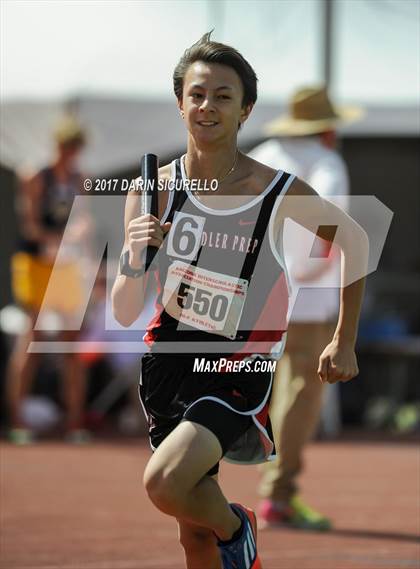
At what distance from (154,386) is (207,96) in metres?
1.00

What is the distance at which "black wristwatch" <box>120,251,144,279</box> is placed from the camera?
4.25 m

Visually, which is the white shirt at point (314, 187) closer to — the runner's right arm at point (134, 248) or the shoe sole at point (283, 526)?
the shoe sole at point (283, 526)

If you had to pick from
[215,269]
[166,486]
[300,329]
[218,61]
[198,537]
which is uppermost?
[218,61]

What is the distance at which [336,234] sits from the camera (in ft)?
14.9

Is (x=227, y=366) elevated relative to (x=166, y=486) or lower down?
elevated

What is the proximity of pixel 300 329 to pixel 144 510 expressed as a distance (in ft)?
4.60

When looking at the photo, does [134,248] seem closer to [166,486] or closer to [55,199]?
[166,486]

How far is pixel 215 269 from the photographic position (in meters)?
4.42

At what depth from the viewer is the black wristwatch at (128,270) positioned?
167 inches

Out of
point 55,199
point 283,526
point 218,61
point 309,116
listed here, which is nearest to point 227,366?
point 218,61

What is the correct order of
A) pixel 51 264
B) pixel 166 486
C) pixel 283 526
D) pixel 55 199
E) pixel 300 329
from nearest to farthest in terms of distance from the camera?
pixel 166 486
pixel 283 526
pixel 300 329
pixel 55 199
pixel 51 264

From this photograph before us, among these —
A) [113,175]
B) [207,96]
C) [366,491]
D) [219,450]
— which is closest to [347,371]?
[219,450]

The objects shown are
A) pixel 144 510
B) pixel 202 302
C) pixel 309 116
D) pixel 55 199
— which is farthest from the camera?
pixel 55 199

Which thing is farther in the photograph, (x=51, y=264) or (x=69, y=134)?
(x=51, y=264)
